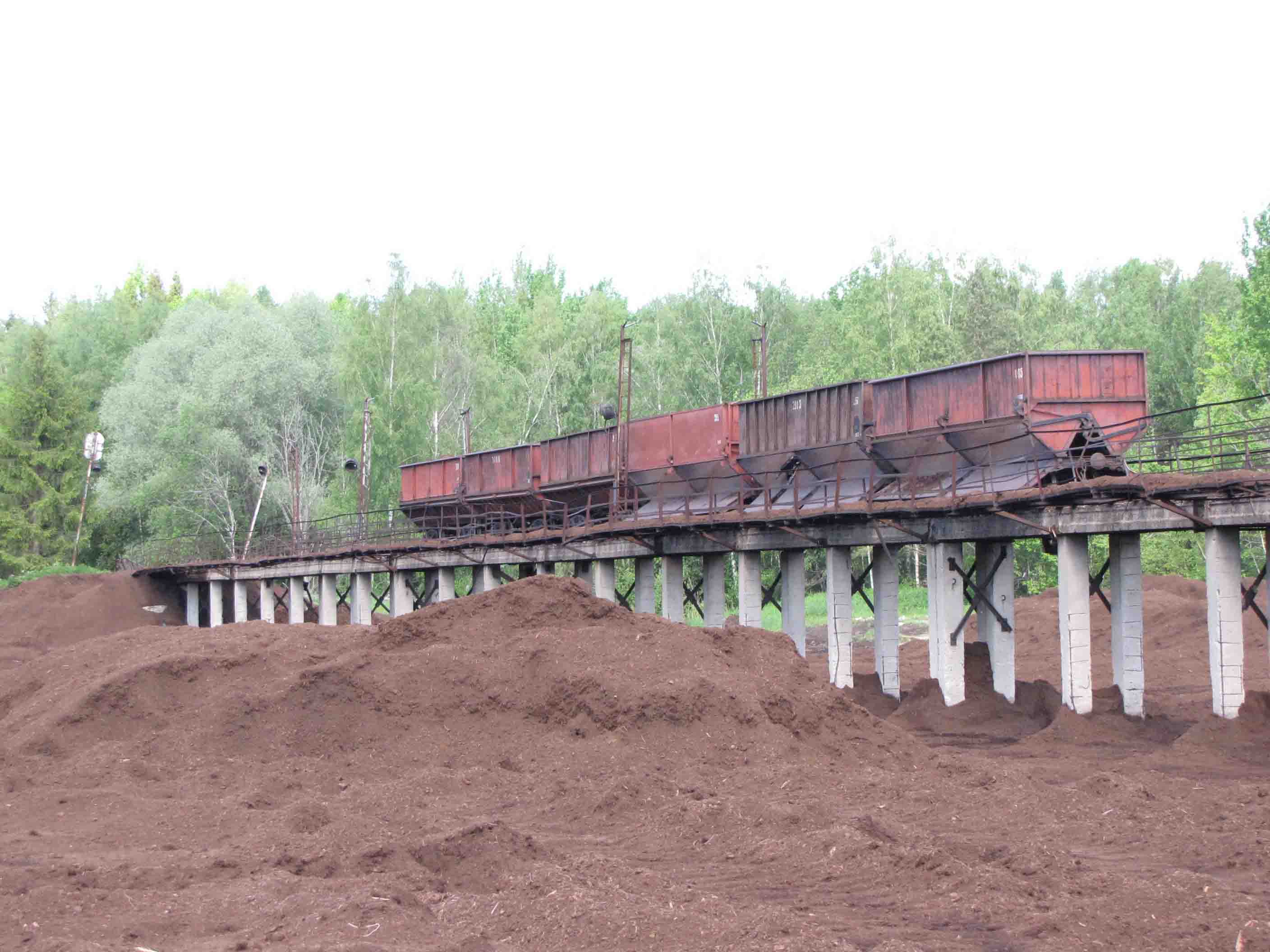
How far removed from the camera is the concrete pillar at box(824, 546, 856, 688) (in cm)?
2630

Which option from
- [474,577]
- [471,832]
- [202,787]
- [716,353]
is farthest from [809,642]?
[471,832]

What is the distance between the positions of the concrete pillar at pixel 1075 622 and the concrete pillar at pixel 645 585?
41.9 feet

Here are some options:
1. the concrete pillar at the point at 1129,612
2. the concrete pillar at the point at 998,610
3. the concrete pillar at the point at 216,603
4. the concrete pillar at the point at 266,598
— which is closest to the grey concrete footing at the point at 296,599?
the concrete pillar at the point at 266,598

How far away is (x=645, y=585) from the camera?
3391 centimetres

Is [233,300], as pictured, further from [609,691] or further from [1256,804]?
[1256,804]

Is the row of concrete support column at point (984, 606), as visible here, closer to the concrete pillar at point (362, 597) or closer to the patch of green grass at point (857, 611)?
the concrete pillar at point (362, 597)

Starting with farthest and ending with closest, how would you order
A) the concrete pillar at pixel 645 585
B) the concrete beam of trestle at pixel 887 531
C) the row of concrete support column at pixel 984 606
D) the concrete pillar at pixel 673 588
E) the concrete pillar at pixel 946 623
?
the concrete pillar at pixel 645 585
the concrete pillar at pixel 673 588
the concrete pillar at pixel 946 623
the concrete beam of trestle at pixel 887 531
the row of concrete support column at pixel 984 606

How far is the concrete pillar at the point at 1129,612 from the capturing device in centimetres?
2156

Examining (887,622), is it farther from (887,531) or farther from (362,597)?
(362,597)

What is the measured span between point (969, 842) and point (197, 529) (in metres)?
58.6

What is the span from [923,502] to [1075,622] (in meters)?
3.35

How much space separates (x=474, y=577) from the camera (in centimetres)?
4028

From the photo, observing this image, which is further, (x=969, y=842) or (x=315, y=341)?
(x=315, y=341)

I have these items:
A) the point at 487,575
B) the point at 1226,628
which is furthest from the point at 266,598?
the point at 1226,628
